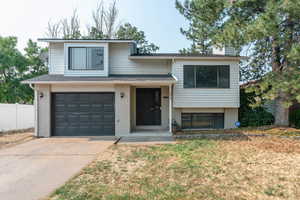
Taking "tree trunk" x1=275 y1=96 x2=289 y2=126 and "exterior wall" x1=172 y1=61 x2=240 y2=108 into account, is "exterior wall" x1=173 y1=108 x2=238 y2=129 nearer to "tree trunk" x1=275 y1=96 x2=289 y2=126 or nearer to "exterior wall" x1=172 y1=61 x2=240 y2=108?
"exterior wall" x1=172 y1=61 x2=240 y2=108

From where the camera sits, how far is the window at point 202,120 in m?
10.1

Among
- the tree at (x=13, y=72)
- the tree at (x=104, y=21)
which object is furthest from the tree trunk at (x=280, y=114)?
the tree at (x=13, y=72)

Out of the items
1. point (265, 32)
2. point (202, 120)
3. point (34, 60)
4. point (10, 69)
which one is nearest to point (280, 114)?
point (202, 120)

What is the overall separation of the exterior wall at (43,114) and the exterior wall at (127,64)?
147 inches

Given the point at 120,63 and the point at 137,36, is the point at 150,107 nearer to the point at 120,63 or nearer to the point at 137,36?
the point at 120,63

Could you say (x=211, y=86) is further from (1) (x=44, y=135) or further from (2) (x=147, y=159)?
(1) (x=44, y=135)

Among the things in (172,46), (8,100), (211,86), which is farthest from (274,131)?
(8,100)

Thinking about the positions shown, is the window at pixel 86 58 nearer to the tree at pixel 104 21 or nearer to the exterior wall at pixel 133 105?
the exterior wall at pixel 133 105

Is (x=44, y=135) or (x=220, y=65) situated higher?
(x=220, y=65)

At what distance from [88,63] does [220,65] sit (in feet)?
23.9

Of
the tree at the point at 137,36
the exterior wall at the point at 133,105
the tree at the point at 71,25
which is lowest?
the exterior wall at the point at 133,105

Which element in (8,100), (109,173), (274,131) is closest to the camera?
(109,173)

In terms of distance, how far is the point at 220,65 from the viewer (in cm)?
952

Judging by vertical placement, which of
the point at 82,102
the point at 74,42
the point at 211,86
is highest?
the point at 74,42
